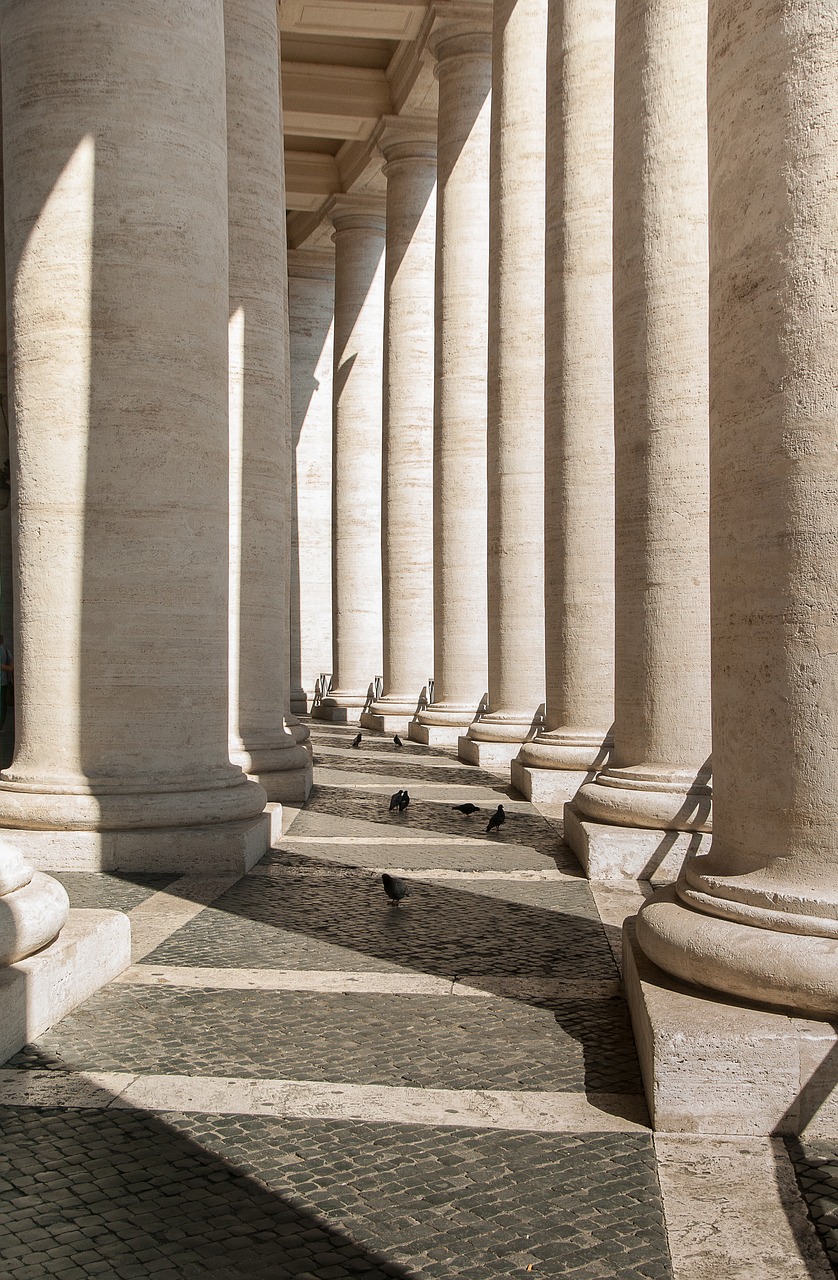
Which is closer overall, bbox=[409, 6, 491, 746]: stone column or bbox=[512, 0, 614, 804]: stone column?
bbox=[512, 0, 614, 804]: stone column

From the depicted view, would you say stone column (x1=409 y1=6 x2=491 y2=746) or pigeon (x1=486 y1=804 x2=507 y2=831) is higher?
stone column (x1=409 y1=6 x2=491 y2=746)

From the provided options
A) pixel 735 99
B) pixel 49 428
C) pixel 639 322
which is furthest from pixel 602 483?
pixel 735 99

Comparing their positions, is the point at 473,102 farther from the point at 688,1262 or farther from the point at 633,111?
the point at 688,1262

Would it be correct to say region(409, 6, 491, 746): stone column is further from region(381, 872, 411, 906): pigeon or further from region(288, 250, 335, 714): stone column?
region(381, 872, 411, 906): pigeon

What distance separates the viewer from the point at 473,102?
63.7 metres

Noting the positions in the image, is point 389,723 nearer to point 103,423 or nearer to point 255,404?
point 255,404

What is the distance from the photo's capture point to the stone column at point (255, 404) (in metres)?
38.9

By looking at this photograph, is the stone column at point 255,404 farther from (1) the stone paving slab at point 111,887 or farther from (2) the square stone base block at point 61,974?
(2) the square stone base block at point 61,974

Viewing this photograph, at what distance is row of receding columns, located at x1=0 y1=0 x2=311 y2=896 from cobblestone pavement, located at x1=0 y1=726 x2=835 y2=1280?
2753mm

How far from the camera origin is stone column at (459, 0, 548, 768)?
51781mm

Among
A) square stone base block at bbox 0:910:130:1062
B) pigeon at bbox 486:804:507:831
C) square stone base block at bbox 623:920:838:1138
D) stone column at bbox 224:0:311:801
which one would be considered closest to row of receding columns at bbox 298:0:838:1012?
square stone base block at bbox 623:920:838:1138

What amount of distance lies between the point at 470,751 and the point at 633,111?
30.5 meters

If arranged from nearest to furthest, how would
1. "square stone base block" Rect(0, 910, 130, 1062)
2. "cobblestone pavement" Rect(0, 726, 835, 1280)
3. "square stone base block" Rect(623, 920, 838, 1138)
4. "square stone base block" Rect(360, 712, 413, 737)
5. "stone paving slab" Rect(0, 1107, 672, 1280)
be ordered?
"stone paving slab" Rect(0, 1107, 672, 1280)
"cobblestone pavement" Rect(0, 726, 835, 1280)
"square stone base block" Rect(623, 920, 838, 1138)
"square stone base block" Rect(0, 910, 130, 1062)
"square stone base block" Rect(360, 712, 413, 737)

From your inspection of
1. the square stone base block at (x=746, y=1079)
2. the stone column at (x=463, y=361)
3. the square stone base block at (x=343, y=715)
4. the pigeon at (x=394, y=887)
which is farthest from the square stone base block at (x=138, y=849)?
the square stone base block at (x=343, y=715)
